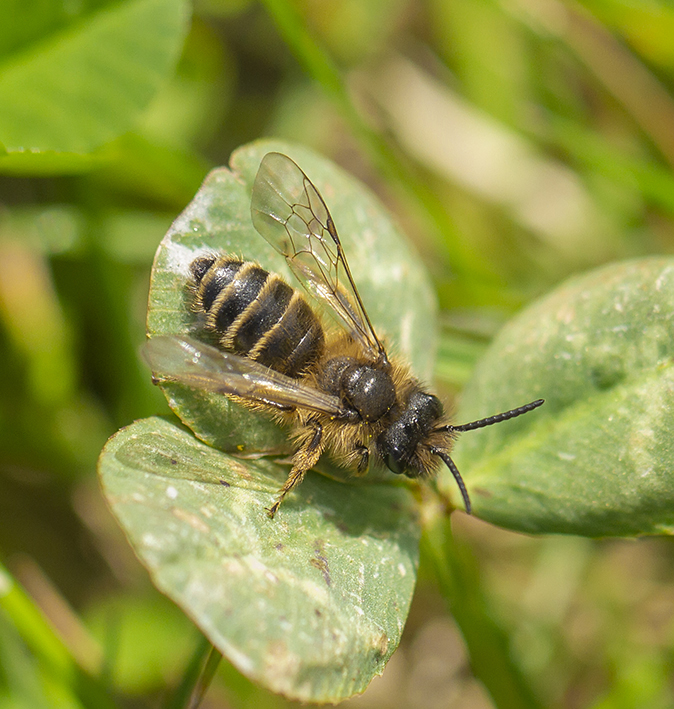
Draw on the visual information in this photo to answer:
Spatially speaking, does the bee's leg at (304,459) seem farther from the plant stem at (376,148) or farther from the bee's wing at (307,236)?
the plant stem at (376,148)

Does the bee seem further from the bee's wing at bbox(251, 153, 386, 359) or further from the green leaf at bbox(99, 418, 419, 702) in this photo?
the green leaf at bbox(99, 418, 419, 702)

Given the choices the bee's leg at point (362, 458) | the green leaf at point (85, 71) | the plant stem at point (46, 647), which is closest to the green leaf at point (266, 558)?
the bee's leg at point (362, 458)

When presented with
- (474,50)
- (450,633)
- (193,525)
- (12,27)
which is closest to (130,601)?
(450,633)

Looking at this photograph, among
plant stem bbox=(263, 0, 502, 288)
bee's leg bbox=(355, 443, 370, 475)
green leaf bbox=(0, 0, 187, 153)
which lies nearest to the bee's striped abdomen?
bee's leg bbox=(355, 443, 370, 475)

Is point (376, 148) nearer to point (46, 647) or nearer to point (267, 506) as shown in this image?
point (267, 506)

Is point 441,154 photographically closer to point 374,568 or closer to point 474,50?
point 474,50
